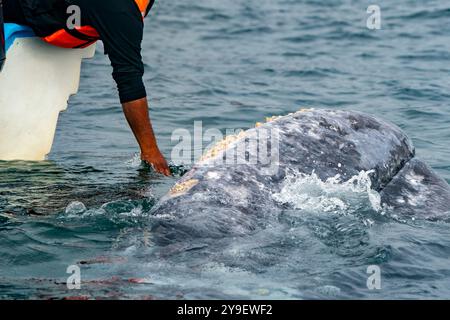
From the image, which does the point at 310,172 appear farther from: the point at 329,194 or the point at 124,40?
the point at 124,40

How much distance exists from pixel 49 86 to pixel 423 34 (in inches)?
366

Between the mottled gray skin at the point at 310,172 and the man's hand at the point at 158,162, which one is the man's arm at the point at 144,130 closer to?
the man's hand at the point at 158,162

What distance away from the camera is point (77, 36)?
8617mm

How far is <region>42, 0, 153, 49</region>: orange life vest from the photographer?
328 inches

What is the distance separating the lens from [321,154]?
21.4ft

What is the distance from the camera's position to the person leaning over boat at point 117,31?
26.7ft

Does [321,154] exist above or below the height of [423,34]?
above

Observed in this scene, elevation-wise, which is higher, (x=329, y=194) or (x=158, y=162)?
(x=329, y=194)

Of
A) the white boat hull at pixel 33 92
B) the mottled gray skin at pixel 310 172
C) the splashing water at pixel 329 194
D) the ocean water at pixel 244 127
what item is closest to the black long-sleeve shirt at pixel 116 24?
the white boat hull at pixel 33 92

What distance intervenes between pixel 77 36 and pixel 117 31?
64 centimetres

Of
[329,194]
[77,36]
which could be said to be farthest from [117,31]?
[329,194]

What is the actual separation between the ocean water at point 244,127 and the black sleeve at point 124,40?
2.83ft

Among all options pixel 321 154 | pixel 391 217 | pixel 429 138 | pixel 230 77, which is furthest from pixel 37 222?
pixel 230 77
